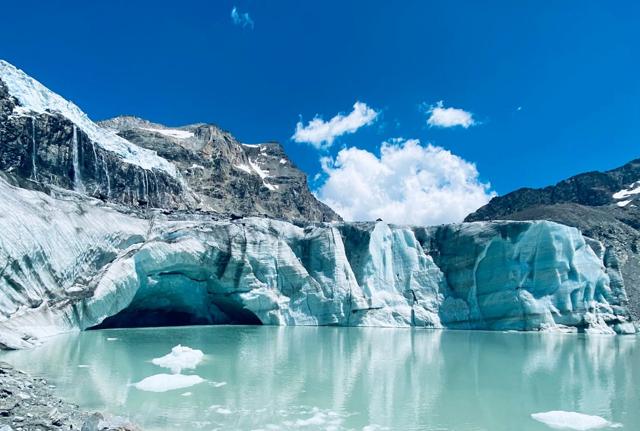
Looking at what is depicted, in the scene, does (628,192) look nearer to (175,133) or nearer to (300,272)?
(300,272)

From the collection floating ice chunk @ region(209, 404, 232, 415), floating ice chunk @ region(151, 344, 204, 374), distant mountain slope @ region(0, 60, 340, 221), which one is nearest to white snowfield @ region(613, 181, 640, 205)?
distant mountain slope @ region(0, 60, 340, 221)

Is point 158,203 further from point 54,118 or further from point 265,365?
point 265,365

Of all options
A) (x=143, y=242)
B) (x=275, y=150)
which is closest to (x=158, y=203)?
(x=143, y=242)

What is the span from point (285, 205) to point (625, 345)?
7688 centimetres

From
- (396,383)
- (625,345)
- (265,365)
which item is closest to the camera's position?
(396,383)

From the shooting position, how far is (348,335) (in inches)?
1248

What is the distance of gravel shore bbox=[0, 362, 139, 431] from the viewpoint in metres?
8.86

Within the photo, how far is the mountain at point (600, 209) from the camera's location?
204 ft

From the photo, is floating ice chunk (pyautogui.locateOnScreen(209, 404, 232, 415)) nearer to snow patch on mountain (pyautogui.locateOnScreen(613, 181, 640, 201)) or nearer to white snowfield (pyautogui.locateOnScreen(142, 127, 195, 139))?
white snowfield (pyautogui.locateOnScreen(142, 127, 195, 139))

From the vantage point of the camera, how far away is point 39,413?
976 centimetres

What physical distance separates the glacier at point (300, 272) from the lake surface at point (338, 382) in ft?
11.6

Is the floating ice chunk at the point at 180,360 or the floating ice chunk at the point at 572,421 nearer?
the floating ice chunk at the point at 572,421

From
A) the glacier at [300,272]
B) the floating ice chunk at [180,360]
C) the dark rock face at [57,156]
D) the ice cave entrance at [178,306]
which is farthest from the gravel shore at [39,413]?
the dark rock face at [57,156]

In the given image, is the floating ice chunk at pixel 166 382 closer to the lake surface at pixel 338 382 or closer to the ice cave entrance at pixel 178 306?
the lake surface at pixel 338 382
